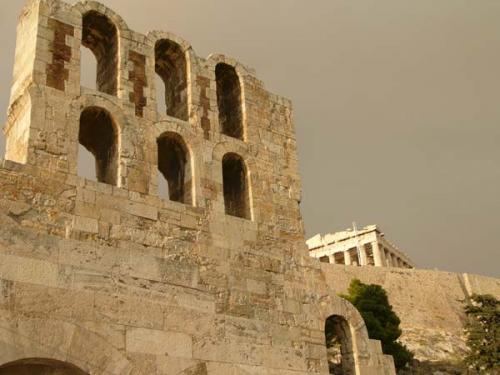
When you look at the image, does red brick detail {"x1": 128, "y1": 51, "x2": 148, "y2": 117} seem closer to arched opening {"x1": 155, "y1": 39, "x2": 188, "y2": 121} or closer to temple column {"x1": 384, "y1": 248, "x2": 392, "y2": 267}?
arched opening {"x1": 155, "y1": 39, "x2": 188, "y2": 121}

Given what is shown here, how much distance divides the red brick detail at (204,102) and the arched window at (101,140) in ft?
5.72

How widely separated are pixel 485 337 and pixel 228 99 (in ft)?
66.7

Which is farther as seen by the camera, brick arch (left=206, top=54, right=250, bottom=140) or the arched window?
brick arch (left=206, top=54, right=250, bottom=140)

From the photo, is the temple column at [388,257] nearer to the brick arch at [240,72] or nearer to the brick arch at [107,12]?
the brick arch at [240,72]

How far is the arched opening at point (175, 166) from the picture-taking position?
10781mm

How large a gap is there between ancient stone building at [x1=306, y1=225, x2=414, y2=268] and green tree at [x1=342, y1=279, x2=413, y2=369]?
2707cm

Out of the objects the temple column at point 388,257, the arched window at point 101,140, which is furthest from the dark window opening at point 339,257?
the arched window at point 101,140

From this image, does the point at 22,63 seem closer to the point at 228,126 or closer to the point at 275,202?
the point at 228,126

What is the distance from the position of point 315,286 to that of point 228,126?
3.58 metres

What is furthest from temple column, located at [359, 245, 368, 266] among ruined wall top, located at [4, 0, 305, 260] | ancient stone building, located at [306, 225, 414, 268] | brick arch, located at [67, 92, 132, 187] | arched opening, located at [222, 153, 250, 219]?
brick arch, located at [67, 92, 132, 187]

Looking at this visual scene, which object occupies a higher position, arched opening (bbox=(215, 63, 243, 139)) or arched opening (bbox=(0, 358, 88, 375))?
arched opening (bbox=(215, 63, 243, 139))

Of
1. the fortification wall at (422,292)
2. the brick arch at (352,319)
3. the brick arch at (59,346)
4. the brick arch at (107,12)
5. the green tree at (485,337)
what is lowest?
the brick arch at (59,346)

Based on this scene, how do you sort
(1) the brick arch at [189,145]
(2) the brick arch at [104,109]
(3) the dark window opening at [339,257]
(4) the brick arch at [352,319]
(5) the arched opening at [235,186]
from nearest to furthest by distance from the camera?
(2) the brick arch at [104,109]
(1) the brick arch at [189,145]
(4) the brick arch at [352,319]
(5) the arched opening at [235,186]
(3) the dark window opening at [339,257]

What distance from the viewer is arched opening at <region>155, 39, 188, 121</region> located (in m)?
11.8
